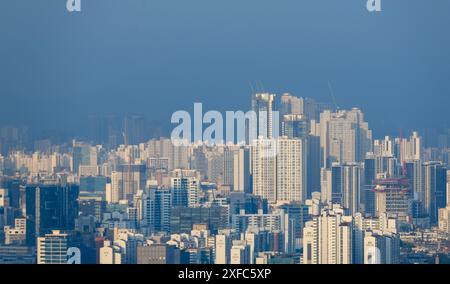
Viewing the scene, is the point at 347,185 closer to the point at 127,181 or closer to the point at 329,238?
the point at 329,238

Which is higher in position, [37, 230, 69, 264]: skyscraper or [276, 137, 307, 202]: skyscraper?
[276, 137, 307, 202]: skyscraper

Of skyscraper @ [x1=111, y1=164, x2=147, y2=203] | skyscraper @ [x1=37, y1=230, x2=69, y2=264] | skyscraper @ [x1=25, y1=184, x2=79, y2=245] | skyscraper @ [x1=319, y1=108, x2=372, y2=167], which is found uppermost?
skyscraper @ [x1=319, y1=108, x2=372, y2=167]

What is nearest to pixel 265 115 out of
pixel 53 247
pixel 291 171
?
pixel 291 171

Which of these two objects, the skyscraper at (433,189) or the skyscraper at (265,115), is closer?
the skyscraper at (433,189)

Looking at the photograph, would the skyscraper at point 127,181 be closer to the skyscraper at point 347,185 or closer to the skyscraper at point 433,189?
the skyscraper at point 347,185

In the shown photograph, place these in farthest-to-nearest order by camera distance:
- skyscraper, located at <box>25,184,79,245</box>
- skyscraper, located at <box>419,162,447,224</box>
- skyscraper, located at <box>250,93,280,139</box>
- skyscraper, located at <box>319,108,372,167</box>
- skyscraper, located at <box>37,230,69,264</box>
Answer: skyscraper, located at <box>250,93,280,139</box>, skyscraper, located at <box>319,108,372,167</box>, skyscraper, located at <box>419,162,447,224</box>, skyscraper, located at <box>25,184,79,245</box>, skyscraper, located at <box>37,230,69,264</box>

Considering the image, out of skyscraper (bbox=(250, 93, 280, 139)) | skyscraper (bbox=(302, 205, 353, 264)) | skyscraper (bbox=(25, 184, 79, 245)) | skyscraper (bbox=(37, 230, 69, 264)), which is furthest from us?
skyscraper (bbox=(250, 93, 280, 139))

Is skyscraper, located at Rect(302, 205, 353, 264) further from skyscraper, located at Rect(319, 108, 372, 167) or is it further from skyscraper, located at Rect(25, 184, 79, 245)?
skyscraper, located at Rect(25, 184, 79, 245)

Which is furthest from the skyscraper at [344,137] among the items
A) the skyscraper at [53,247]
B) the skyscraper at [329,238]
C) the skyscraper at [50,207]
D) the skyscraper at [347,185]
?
the skyscraper at [53,247]

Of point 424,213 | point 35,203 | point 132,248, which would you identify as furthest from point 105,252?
point 424,213

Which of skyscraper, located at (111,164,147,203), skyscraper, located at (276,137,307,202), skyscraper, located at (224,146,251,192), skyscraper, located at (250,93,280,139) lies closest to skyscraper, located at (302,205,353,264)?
skyscraper, located at (276,137,307,202)

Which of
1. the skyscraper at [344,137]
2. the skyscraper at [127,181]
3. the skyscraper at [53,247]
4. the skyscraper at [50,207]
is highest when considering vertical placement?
the skyscraper at [344,137]
